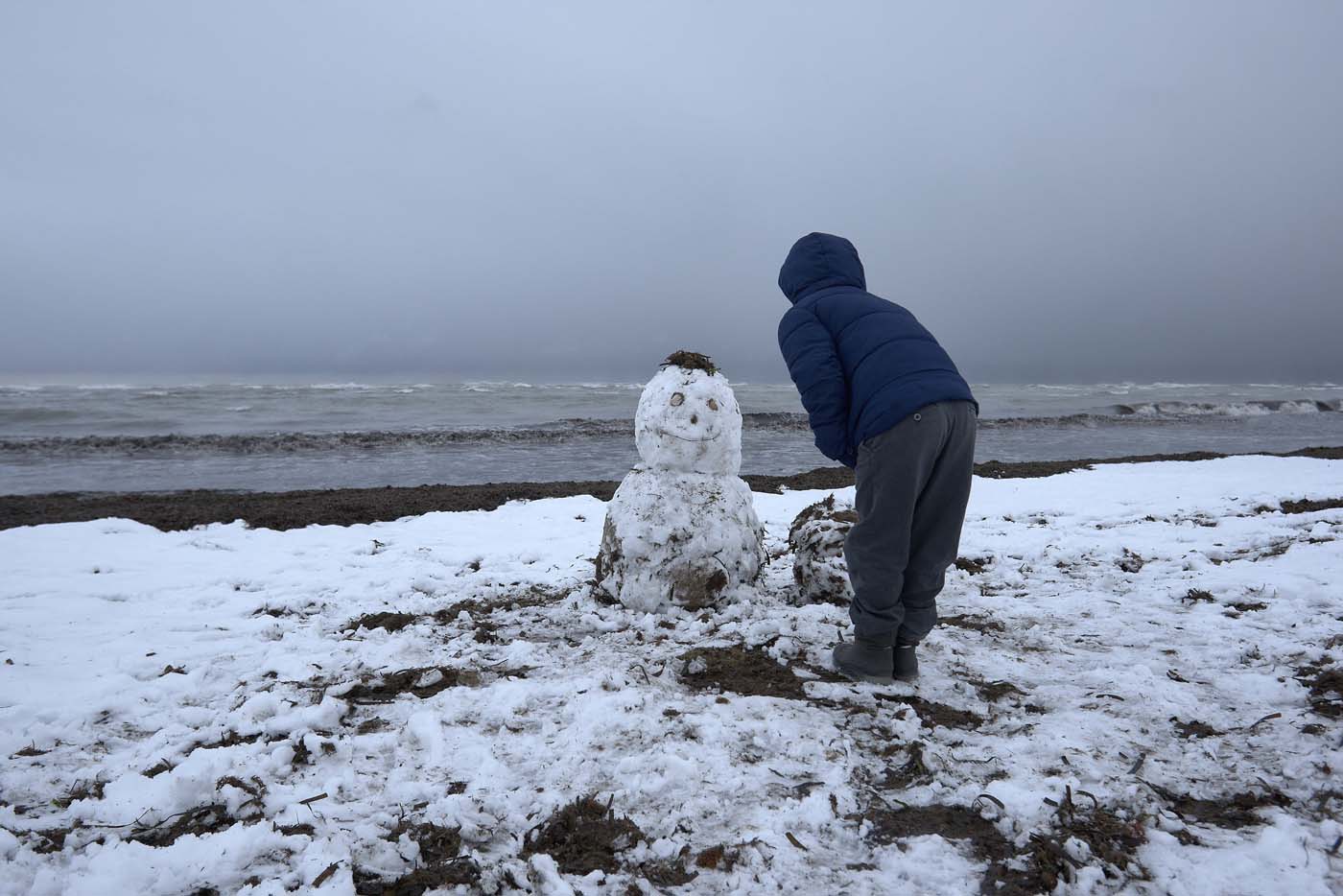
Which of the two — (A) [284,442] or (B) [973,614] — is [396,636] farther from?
(A) [284,442]

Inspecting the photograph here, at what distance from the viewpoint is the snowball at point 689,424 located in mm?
4445

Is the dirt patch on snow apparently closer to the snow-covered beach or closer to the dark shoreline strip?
the snow-covered beach

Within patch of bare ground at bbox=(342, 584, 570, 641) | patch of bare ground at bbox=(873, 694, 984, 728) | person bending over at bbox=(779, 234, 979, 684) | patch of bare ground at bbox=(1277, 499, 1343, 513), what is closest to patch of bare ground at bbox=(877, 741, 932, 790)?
patch of bare ground at bbox=(873, 694, 984, 728)

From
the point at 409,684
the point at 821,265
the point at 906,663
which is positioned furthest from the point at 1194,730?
the point at 409,684

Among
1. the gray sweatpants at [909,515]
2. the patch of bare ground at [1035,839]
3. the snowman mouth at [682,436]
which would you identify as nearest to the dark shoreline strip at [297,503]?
the snowman mouth at [682,436]

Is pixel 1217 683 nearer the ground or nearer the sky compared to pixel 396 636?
nearer the sky

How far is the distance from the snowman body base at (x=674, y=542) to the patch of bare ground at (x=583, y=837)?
2038 millimetres

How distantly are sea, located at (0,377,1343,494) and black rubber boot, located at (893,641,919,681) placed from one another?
37.1ft

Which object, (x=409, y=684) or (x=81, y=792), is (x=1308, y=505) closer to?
(x=409, y=684)

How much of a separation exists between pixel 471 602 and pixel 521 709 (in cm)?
188

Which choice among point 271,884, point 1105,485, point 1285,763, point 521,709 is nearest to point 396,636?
point 521,709

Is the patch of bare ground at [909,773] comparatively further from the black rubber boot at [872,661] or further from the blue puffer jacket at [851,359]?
the blue puffer jacket at [851,359]

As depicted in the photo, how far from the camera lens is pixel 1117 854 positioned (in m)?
2.07

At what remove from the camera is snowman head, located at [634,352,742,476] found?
4.45 meters
